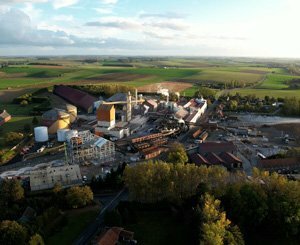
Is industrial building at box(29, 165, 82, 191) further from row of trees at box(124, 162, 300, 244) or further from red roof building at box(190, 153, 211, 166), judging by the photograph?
red roof building at box(190, 153, 211, 166)

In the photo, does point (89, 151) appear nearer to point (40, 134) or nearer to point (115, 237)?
point (40, 134)

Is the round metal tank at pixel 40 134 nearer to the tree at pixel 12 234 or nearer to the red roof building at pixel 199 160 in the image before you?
the red roof building at pixel 199 160

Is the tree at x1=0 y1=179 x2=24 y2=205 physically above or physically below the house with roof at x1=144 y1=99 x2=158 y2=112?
below

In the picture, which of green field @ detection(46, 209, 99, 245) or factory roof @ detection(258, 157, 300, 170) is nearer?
green field @ detection(46, 209, 99, 245)

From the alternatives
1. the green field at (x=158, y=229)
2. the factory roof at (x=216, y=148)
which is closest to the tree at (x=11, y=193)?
the green field at (x=158, y=229)

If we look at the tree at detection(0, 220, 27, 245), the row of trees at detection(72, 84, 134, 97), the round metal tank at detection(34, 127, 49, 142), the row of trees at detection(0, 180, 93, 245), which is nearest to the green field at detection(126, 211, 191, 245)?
the row of trees at detection(0, 180, 93, 245)

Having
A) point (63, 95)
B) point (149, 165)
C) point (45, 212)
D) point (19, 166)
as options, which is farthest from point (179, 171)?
point (63, 95)

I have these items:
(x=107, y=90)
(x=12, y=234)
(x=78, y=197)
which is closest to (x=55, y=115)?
(x=78, y=197)

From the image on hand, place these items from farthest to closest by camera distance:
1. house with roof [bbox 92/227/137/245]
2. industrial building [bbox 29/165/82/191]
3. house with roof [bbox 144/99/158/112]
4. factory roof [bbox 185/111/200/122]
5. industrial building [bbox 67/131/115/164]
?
house with roof [bbox 144/99/158/112]
factory roof [bbox 185/111/200/122]
industrial building [bbox 67/131/115/164]
industrial building [bbox 29/165/82/191]
house with roof [bbox 92/227/137/245]
